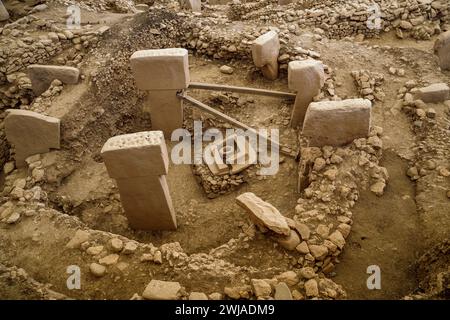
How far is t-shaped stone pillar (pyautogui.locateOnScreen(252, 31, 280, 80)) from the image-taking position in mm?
4793

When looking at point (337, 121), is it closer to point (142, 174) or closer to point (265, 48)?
point (265, 48)

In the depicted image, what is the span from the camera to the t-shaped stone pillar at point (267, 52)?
4793 mm

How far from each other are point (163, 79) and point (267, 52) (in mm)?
1565

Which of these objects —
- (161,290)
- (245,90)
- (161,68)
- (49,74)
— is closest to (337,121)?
(245,90)

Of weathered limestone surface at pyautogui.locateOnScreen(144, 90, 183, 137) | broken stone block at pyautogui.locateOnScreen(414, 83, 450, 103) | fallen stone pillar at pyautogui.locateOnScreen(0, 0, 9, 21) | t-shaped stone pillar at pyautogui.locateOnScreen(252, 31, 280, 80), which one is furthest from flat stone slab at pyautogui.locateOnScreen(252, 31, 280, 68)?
fallen stone pillar at pyautogui.locateOnScreen(0, 0, 9, 21)

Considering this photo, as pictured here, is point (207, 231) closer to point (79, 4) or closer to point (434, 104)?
point (434, 104)

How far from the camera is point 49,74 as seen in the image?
4898 millimetres

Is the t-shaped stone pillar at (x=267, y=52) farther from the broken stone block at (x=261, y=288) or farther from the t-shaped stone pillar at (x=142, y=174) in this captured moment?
the broken stone block at (x=261, y=288)

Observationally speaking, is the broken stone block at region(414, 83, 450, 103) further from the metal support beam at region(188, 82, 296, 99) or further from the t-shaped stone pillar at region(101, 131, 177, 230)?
the t-shaped stone pillar at region(101, 131, 177, 230)

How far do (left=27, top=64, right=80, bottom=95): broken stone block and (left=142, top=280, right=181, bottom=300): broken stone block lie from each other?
3.46 metres


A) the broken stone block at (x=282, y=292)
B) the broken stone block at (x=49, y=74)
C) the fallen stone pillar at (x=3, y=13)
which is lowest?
the broken stone block at (x=282, y=292)

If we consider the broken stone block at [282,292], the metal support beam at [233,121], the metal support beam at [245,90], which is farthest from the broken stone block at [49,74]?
the broken stone block at [282,292]

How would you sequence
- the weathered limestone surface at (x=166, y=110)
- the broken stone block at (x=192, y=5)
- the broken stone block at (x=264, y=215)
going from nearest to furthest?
1. the broken stone block at (x=264, y=215)
2. the weathered limestone surface at (x=166, y=110)
3. the broken stone block at (x=192, y=5)

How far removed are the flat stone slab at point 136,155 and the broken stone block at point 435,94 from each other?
3314 mm
